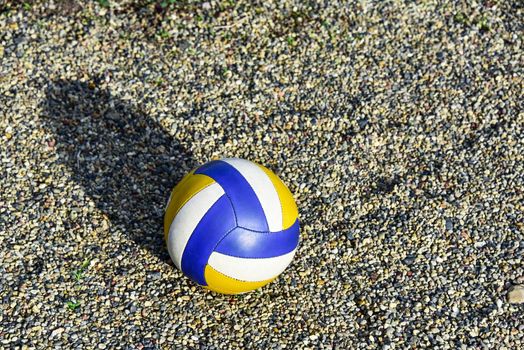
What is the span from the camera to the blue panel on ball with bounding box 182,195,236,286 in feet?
20.6

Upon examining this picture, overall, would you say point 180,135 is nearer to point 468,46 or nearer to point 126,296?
point 126,296

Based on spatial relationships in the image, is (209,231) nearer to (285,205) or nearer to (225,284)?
(225,284)

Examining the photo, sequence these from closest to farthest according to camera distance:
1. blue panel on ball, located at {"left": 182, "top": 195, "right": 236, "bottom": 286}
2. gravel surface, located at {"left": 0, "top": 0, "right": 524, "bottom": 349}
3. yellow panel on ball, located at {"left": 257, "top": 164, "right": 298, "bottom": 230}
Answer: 1. blue panel on ball, located at {"left": 182, "top": 195, "right": 236, "bottom": 286}
2. yellow panel on ball, located at {"left": 257, "top": 164, "right": 298, "bottom": 230}
3. gravel surface, located at {"left": 0, "top": 0, "right": 524, "bottom": 349}

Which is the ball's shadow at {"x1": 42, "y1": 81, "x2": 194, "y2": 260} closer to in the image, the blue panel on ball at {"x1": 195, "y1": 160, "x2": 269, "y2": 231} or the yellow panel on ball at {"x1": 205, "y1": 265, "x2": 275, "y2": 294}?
the yellow panel on ball at {"x1": 205, "y1": 265, "x2": 275, "y2": 294}

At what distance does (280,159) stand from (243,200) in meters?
1.74

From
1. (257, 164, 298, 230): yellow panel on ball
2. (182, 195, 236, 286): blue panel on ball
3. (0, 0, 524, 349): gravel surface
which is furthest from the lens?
(0, 0, 524, 349): gravel surface

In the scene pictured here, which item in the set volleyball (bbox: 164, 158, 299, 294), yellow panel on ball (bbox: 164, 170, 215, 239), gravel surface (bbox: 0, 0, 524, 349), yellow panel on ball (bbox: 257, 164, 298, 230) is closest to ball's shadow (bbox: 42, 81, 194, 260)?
gravel surface (bbox: 0, 0, 524, 349)

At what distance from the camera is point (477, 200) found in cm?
777

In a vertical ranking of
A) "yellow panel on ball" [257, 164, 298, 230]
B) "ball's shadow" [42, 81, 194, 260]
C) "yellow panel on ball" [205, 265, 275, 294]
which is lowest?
"ball's shadow" [42, 81, 194, 260]

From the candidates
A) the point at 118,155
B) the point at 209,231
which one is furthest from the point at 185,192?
the point at 118,155

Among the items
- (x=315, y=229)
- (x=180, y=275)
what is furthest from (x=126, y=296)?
(x=315, y=229)

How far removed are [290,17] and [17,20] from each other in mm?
2901

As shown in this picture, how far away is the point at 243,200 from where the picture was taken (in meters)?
6.31

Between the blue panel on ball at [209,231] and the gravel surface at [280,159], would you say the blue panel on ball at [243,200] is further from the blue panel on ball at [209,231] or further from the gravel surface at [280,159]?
the gravel surface at [280,159]
